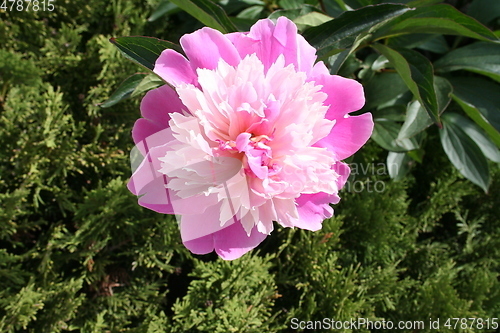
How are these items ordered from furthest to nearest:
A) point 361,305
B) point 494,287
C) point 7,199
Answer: point 494,287 → point 361,305 → point 7,199

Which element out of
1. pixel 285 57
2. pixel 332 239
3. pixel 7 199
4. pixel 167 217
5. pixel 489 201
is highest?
pixel 285 57

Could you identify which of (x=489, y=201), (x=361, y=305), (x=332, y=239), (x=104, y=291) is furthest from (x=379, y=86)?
(x=104, y=291)

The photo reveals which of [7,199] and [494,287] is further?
[494,287]

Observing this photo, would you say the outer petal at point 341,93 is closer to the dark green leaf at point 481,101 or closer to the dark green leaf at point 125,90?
the dark green leaf at point 125,90

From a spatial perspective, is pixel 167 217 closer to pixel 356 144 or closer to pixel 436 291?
pixel 356 144

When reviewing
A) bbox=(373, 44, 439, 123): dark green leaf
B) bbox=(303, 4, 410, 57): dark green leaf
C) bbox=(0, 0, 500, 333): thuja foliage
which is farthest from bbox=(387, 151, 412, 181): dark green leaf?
bbox=(303, 4, 410, 57): dark green leaf

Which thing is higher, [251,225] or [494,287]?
[251,225]
